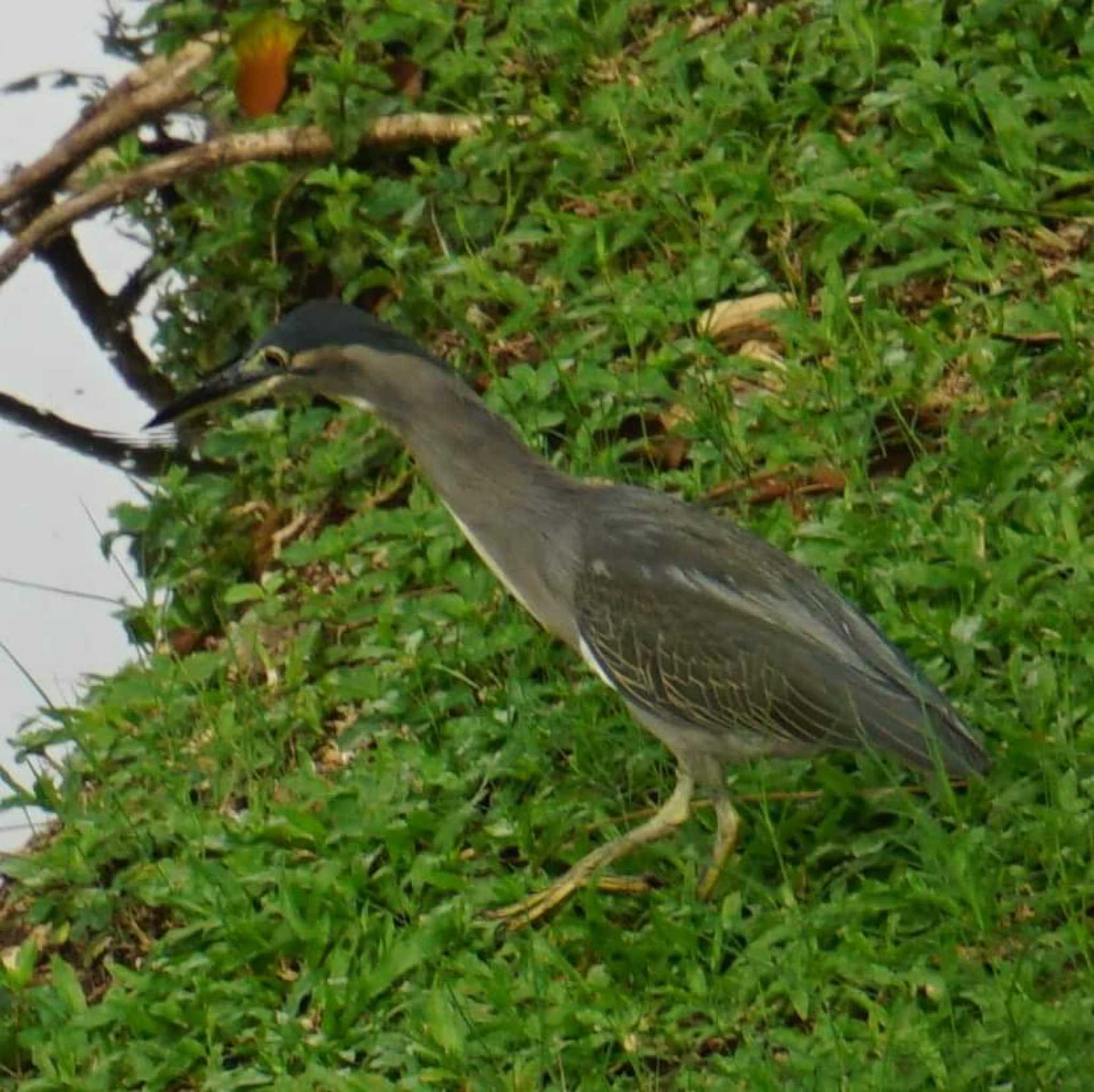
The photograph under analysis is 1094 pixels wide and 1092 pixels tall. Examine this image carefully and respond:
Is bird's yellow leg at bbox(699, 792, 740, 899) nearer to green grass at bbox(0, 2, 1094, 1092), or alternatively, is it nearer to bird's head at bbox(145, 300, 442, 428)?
green grass at bbox(0, 2, 1094, 1092)

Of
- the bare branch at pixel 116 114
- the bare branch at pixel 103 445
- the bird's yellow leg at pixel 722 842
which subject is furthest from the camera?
the bare branch at pixel 116 114

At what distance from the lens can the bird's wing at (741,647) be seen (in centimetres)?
503

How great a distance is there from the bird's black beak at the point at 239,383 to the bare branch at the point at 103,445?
178 centimetres

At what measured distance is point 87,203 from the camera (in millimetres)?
7988

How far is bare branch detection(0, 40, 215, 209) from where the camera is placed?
821cm

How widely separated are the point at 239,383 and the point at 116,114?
2.73 meters

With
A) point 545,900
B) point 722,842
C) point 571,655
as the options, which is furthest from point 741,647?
point 571,655

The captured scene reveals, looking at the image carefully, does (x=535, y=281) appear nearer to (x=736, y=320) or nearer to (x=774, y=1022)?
(x=736, y=320)

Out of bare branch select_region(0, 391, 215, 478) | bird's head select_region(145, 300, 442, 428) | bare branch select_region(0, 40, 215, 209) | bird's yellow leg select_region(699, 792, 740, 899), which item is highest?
bare branch select_region(0, 40, 215, 209)

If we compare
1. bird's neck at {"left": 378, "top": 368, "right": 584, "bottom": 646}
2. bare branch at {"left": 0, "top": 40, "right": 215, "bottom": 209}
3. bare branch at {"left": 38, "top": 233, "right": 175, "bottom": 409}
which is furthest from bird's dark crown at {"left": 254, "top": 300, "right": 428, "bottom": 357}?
bare branch at {"left": 0, "top": 40, "right": 215, "bottom": 209}

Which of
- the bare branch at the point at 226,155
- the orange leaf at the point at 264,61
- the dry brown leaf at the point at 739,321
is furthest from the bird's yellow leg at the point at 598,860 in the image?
the orange leaf at the point at 264,61

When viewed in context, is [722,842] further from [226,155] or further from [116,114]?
[116,114]

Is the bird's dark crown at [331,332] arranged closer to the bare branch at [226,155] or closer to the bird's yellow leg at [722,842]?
the bird's yellow leg at [722,842]

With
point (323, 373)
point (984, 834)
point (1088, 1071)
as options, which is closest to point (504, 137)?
point (323, 373)
